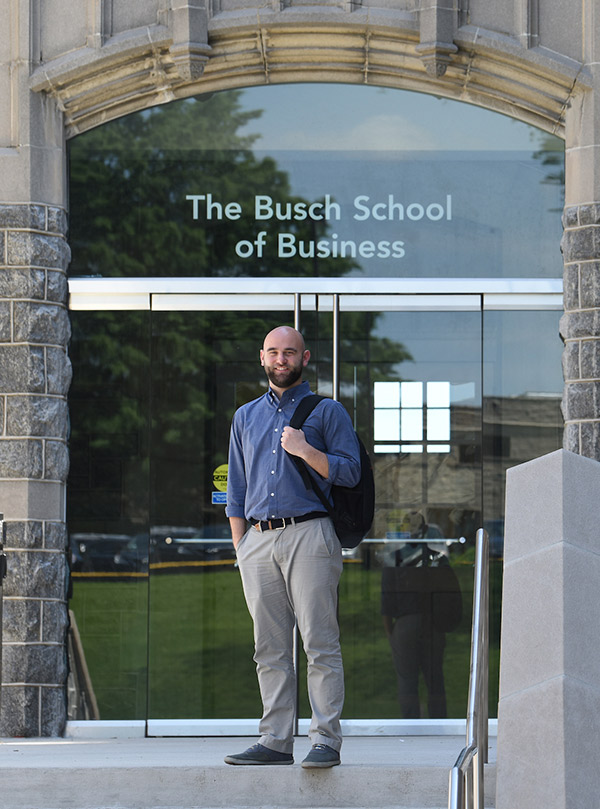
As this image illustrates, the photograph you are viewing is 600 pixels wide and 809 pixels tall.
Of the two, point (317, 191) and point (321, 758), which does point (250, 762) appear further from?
point (317, 191)

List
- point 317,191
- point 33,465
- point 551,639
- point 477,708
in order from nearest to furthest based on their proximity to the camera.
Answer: point 551,639
point 477,708
point 33,465
point 317,191

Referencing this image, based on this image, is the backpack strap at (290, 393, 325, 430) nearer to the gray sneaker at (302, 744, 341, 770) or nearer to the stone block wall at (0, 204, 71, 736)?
the gray sneaker at (302, 744, 341, 770)

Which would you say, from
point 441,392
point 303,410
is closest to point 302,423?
point 303,410

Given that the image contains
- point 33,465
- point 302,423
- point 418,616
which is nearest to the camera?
point 302,423

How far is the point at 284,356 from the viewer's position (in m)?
5.61

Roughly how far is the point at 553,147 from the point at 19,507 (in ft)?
13.3

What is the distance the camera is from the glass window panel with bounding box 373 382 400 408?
793cm

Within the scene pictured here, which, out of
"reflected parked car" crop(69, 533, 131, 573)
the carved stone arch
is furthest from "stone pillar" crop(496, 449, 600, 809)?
the carved stone arch

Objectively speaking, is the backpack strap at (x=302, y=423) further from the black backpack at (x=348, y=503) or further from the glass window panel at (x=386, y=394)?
the glass window panel at (x=386, y=394)

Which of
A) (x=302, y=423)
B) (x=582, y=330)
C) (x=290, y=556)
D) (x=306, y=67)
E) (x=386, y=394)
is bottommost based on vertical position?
(x=290, y=556)

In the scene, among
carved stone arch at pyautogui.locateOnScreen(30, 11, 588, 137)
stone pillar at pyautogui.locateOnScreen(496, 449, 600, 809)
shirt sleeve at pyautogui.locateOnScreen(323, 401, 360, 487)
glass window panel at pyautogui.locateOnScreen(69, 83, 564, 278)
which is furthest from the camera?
glass window panel at pyautogui.locateOnScreen(69, 83, 564, 278)

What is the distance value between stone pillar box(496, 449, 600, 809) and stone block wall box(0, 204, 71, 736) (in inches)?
148

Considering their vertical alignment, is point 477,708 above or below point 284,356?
below

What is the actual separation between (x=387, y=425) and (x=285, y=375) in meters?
2.37
